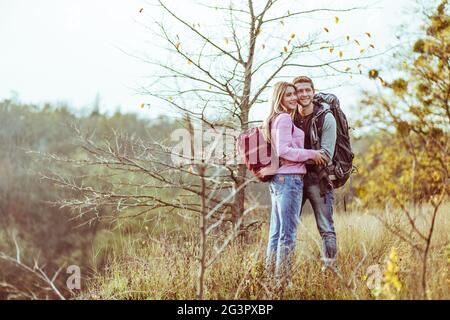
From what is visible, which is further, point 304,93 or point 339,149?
Result: point 339,149

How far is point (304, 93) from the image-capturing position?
13.6 ft

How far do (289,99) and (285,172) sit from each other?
53cm

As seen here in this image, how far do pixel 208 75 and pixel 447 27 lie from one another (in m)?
7.80

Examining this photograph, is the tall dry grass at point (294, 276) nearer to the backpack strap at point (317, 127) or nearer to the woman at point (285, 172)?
the woman at point (285, 172)

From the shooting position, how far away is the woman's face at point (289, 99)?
13.0 feet

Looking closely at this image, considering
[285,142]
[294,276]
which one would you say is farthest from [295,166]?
[294,276]

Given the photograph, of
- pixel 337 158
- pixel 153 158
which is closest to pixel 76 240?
pixel 153 158

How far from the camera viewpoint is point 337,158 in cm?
425

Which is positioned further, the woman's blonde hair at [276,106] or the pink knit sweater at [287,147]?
the woman's blonde hair at [276,106]

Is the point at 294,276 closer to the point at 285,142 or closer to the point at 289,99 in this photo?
the point at 285,142

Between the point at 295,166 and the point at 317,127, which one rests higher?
the point at 317,127

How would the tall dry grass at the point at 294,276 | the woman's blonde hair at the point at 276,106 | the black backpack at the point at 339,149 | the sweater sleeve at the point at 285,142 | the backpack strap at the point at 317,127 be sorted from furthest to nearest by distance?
the black backpack at the point at 339,149 < the backpack strap at the point at 317,127 < the woman's blonde hair at the point at 276,106 < the sweater sleeve at the point at 285,142 < the tall dry grass at the point at 294,276

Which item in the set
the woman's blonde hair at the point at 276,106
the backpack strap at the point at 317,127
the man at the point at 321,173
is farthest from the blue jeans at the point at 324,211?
the woman's blonde hair at the point at 276,106
